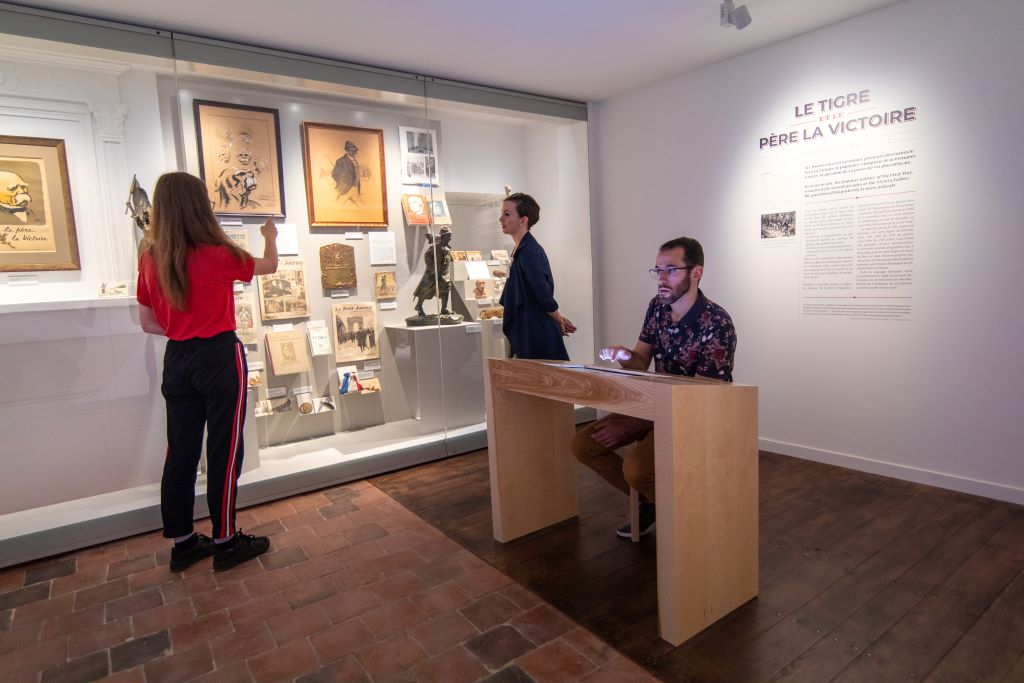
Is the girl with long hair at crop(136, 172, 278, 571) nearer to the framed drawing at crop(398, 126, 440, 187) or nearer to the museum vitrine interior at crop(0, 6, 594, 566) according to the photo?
the museum vitrine interior at crop(0, 6, 594, 566)

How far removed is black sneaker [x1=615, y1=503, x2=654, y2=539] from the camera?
297 cm


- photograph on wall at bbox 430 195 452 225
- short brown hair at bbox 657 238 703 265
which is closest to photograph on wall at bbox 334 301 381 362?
photograph on wall at bbox 430 195 452 225

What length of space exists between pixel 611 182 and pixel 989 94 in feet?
8.77

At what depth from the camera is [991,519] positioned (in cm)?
301

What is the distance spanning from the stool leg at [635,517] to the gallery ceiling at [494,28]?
2.61 m

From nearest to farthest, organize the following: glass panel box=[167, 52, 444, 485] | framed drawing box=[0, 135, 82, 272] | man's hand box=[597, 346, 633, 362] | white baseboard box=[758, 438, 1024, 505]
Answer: man's hand box=[597, 346, 633, 362] < framed drawing box=[0, 135, 82, 272] < white baseboard box=[758, 438, 1024, 505] < glass panel box=[167, 52, 444, 485]

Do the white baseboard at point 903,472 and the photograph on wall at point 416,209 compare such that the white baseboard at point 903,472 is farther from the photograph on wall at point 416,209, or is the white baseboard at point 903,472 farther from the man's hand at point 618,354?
the photograph on wall at point 416,209

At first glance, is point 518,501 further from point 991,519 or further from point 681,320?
point 991,519

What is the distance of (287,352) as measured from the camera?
439cm

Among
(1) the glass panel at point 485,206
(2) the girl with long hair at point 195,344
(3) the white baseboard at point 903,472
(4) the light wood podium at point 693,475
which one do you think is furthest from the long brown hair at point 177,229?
(3) the white baseboard at point 903,472

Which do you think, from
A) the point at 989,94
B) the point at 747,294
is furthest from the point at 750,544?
the point at 989,94

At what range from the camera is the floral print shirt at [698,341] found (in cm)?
252

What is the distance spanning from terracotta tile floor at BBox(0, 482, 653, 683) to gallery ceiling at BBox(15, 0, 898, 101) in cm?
282

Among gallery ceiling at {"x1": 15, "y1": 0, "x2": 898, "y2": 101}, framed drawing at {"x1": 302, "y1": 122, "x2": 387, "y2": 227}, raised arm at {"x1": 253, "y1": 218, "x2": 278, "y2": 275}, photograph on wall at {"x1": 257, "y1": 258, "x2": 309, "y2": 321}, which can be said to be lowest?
photograph on wall at {"x1": 257, "y1": 258, "x2": 309, "y2": 321}
